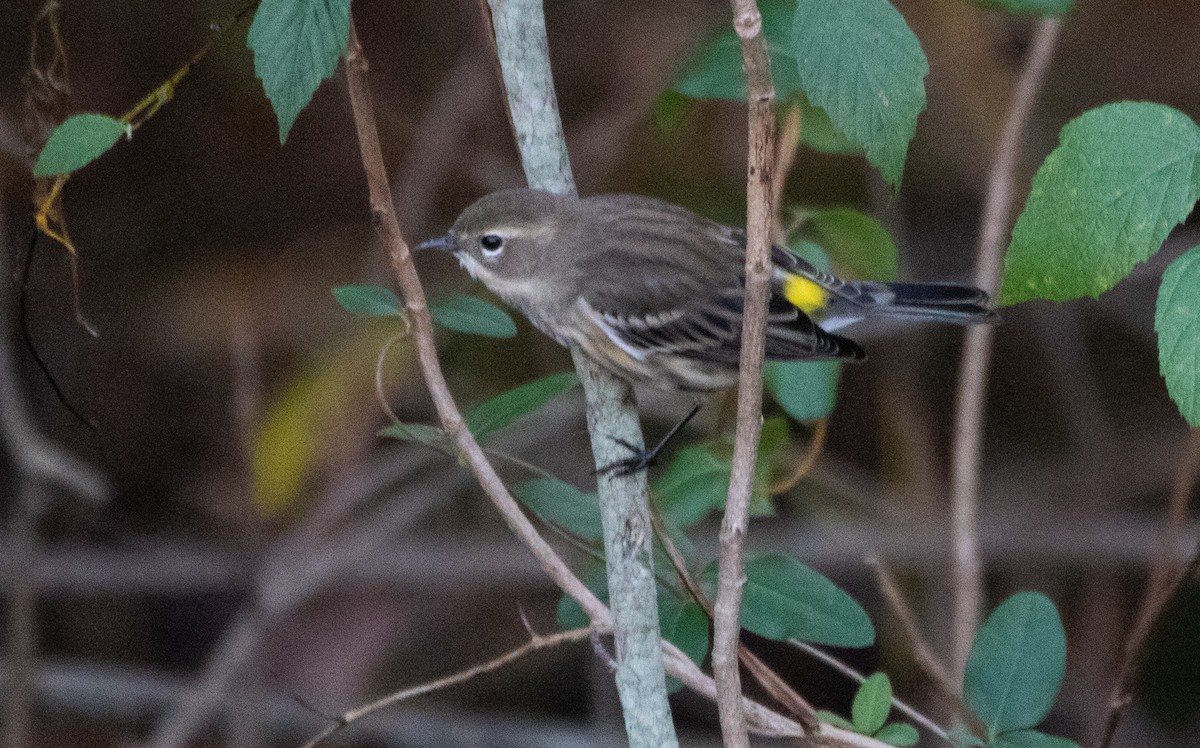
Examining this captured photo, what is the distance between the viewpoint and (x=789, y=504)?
4.86 metres

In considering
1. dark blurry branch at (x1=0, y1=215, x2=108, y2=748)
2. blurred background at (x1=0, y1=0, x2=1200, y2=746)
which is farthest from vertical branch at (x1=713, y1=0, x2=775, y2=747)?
dark blurry branch at (x1=0, y1=215, x2=108, y2=748)

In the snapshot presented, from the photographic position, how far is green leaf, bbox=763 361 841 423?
9.67 ft

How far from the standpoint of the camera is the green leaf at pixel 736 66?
271 cm

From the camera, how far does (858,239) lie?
3.01 m

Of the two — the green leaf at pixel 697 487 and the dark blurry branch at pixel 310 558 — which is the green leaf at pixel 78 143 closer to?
the green leaf at pixel 697 487

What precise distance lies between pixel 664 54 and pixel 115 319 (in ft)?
7.30

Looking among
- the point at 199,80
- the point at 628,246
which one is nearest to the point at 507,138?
the point at 199,80

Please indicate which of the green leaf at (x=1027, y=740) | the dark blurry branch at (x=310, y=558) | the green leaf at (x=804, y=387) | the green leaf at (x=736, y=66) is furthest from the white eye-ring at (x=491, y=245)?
the dark blurry branch at (x=310, y=558)

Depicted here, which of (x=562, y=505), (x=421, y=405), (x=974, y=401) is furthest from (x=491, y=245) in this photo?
(x=421, y=405)

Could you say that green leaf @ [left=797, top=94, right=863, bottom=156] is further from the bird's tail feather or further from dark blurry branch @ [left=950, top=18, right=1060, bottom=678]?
dark blurry branch @ [left=950, top=18, right=1060, bottom=678]

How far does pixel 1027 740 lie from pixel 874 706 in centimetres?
27

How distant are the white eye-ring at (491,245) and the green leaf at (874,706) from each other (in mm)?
1347

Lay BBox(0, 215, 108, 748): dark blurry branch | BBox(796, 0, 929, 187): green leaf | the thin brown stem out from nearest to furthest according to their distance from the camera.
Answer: BBox(796, 0, 929, 187): green leaf < the thin brown stem < BBox(0, 215, 108, 748): dark blurry branch

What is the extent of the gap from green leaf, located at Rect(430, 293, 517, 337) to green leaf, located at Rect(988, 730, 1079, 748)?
3.34 feet
